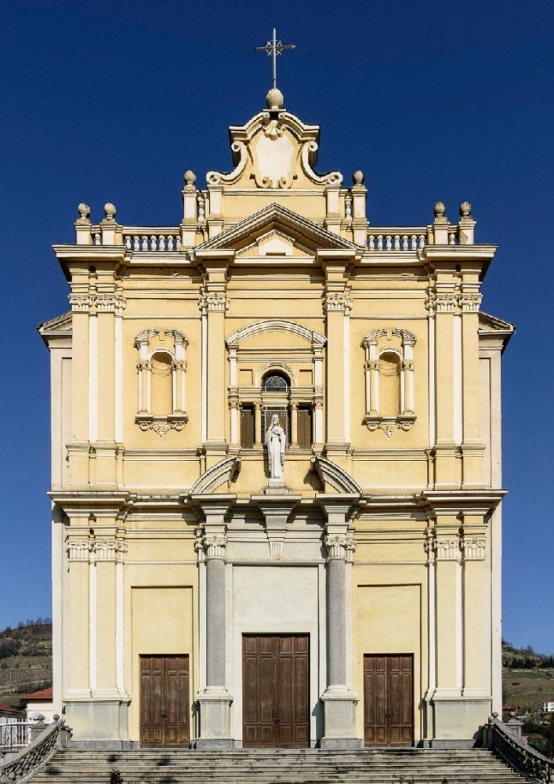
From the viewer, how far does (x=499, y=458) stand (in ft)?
84.3

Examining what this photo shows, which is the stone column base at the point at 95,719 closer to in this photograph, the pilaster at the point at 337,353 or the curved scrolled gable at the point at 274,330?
the pilaster at the point at 337,353

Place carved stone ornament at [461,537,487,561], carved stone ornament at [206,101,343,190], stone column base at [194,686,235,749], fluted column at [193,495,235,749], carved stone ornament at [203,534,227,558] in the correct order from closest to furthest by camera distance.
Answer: stone column base at [194,686,235,749] → fluted column at [193,495,235,749] → carved stone ornament at [203,534,227,558] → carved stone ornament at [461,537,487,561] → carved stone ornament at [206,101,343,190]

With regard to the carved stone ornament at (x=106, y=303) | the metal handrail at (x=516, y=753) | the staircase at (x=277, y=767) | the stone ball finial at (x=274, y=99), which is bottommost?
the staircase at (x=277, y=767)

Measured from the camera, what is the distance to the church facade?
79.8ft

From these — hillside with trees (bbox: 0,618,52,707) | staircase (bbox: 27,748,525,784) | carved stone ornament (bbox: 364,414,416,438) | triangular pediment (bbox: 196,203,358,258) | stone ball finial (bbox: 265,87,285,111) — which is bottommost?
hillside with trees (bbox: 0,618,52,707)

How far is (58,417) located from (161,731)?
677cm

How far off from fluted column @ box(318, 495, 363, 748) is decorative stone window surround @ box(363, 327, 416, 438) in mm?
1926

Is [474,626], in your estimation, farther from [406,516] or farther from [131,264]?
[131,264]

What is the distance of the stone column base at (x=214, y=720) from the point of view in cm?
2370

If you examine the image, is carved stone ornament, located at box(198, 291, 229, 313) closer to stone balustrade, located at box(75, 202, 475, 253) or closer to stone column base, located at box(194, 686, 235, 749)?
stone balustrade, located at box(75, 202, 475, 253)

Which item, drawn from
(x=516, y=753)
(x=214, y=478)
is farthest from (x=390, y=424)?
(x=516, y=753)

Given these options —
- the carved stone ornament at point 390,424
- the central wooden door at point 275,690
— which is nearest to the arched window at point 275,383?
the carved stone ornament at point 390,424

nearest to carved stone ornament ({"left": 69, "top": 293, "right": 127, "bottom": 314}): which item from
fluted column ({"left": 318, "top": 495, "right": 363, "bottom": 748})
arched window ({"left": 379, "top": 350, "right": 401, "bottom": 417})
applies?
arched window ({"left": 379, "top": 350, "right": 401, "bottom": 417})

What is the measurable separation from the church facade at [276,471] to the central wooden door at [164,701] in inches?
1.6
